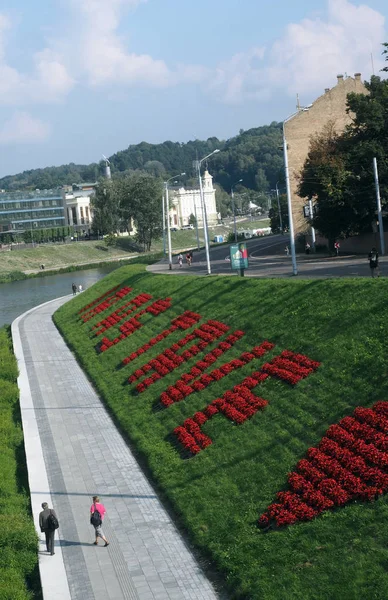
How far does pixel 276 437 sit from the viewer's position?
74.5 ft

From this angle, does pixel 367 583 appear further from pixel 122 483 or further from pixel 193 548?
pixel 122 483

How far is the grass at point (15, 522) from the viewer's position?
720 inches

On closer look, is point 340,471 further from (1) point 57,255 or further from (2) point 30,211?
(2) point 30,211

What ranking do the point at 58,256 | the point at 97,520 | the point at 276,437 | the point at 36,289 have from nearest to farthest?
the point at 97,520
the point at 276,437
the point at 36,289
the point at 58,256

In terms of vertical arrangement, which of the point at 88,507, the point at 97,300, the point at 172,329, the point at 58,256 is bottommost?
the point at 88,507

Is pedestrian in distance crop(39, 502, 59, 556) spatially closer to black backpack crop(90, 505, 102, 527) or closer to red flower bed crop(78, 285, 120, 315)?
black backpack crop(90, 505, 102, 527)

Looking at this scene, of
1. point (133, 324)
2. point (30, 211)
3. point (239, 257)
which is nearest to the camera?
point (239, 257)

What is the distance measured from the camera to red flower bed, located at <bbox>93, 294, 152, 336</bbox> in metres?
51.1

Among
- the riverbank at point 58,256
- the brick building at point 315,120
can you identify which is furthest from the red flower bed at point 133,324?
the riverbank at point 58,256

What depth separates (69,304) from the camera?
69250 mm

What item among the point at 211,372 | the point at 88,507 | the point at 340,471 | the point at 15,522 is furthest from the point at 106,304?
the point at 340,471

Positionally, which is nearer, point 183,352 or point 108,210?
point 183,352

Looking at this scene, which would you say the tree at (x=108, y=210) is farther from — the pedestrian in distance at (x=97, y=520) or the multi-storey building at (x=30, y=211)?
the pedestrian in distance at (x=97, y=520)

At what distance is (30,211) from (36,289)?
93419 millimetres
